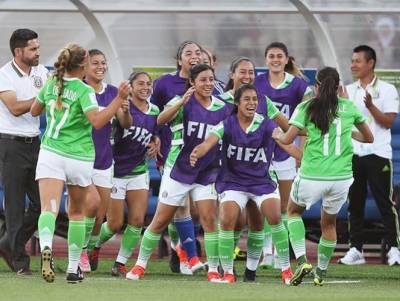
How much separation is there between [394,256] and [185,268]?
9.07 ft

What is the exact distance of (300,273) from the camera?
1252 cm

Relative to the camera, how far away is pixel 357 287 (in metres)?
12.8

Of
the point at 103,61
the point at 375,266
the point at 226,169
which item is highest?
the point at 103,61

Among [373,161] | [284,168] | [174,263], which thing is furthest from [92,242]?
[373,161]

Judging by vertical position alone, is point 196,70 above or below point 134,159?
above

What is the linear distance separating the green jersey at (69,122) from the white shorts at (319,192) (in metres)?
1.89

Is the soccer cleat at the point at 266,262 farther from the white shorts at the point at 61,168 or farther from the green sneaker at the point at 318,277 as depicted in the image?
the white shorts at the point at 61,168

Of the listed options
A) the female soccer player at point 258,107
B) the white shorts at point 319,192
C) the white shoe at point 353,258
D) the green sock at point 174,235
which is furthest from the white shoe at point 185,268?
the white shoe at point 353,258

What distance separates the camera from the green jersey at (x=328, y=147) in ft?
42.4

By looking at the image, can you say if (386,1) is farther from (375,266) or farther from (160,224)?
(160,224)

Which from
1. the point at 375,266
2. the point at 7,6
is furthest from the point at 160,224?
the point at 7,6

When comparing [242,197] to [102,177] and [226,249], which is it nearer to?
[226,249]

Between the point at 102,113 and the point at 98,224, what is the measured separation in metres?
2.93

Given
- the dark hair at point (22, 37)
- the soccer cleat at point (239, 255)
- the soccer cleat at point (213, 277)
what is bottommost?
the soccer cleat at point (239, 255)
